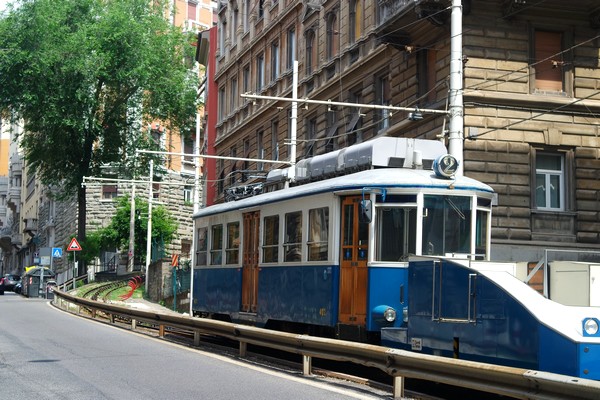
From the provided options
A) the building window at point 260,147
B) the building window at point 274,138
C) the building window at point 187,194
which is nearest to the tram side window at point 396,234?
the building window at point 274,138

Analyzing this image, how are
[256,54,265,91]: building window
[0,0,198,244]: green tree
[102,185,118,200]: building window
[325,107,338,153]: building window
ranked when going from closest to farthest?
1. [325,107,338,153]: building window
2. [256,54,265,91]: building window
3. [0,0,198,244]: green tree
4. [102,185,118,200]: building window

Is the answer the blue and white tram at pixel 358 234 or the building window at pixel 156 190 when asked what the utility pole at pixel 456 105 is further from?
the building window at pixel 156 190

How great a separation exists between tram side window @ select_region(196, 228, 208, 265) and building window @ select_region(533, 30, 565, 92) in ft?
32.5

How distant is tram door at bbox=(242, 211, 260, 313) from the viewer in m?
17.9

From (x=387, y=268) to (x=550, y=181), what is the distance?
43.3 feet

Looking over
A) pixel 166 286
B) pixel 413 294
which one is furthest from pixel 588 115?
pixel 166 286

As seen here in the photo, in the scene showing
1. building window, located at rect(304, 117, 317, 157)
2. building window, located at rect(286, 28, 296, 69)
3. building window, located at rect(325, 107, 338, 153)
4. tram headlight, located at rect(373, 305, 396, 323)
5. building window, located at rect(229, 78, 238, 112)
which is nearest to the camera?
Result: tram headlight, located at rect(373, 305, 396, 323)

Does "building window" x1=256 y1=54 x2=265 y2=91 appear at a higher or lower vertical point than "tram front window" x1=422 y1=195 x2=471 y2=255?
higher

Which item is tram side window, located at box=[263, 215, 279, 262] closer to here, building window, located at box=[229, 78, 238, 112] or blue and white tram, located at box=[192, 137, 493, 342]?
blue and white tram, located at box=[192, 137, 493, 342]

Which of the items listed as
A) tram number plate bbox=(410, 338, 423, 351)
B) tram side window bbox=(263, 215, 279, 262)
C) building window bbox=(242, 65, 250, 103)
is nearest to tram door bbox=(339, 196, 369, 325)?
tram number plate bbox=(410, 338, 423, 351)

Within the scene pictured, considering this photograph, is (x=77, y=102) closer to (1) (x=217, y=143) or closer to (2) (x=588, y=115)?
(1) (x=217, y=143)

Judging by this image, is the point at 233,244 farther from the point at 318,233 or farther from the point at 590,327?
the point at 590,327

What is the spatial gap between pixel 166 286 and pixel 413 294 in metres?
32.5

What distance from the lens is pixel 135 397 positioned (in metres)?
10.6
